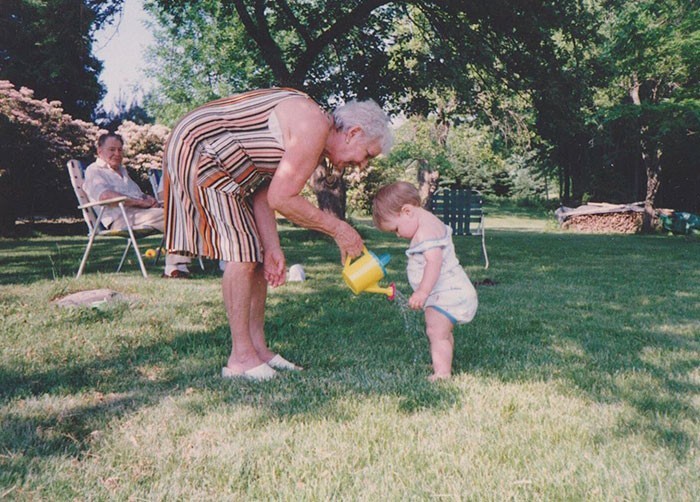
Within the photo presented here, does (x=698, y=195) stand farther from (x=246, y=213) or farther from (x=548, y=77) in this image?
(x=246, y=213)

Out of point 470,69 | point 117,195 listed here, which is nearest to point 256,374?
point 117,195

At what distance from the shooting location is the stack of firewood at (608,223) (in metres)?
17.0

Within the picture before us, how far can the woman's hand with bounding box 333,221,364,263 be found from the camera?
2531 mm

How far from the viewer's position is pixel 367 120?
8.04 ft

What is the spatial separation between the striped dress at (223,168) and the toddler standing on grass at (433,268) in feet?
2.16

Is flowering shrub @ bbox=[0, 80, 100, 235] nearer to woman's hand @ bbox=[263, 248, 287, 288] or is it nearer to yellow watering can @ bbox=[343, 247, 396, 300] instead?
woman's hand @ bbox=[263, 248, 287, 288]

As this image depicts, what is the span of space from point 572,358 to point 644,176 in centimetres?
2069

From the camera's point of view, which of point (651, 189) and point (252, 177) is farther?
point (651, 189)

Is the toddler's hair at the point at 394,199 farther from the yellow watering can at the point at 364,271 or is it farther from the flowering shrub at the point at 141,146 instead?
the flowering shrub at the point at 141,146

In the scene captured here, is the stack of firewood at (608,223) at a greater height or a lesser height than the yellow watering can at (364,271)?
lesser

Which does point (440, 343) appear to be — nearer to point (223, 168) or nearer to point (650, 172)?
point (223, 168)

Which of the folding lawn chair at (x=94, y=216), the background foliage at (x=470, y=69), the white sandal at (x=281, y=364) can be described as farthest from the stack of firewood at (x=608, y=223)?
the white sandal at (x=281, y=364)

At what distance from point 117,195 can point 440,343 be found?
4359mm

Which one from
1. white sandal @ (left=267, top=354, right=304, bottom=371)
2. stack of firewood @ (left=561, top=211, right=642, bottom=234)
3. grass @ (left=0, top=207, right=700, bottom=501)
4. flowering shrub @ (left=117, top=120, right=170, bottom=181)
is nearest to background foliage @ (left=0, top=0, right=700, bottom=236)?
flowering shrub @ (left=117, top=120, right=170, bottom=181)
